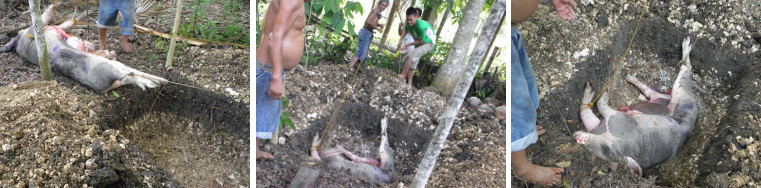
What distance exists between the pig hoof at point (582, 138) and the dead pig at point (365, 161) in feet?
3.77

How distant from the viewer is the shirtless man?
1976 millimetres

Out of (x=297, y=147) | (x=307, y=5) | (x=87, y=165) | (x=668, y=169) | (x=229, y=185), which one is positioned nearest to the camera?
(x=307, y=5)

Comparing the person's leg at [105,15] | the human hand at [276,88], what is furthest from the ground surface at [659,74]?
the person's leg at [105,15]

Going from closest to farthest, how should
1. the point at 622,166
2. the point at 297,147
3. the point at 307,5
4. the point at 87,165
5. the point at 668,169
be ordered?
the point at 307,5 < the point at 297,147 < the point at 87,165 < the point at 622,166 < the point at 668,169

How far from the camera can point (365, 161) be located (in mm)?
2697

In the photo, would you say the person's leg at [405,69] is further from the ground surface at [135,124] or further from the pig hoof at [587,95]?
the pig hoof at [587,95]

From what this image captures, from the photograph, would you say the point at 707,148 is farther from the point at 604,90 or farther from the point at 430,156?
the point at 430,156

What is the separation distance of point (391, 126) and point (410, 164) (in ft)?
0.75

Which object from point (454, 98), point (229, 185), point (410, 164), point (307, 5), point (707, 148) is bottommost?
point (229, 185)

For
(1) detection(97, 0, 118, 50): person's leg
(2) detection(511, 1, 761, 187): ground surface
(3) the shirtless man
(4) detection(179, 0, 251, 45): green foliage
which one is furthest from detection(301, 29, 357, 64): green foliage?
(1) detection(97, 0, 118, 50): person's leg

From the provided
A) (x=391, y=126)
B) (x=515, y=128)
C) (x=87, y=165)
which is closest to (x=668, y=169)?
(x=515, y=128)

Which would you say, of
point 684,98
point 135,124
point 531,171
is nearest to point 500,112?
point 531,171

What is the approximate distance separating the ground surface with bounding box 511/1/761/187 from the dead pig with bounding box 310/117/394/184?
2.50ft

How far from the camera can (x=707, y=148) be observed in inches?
139
